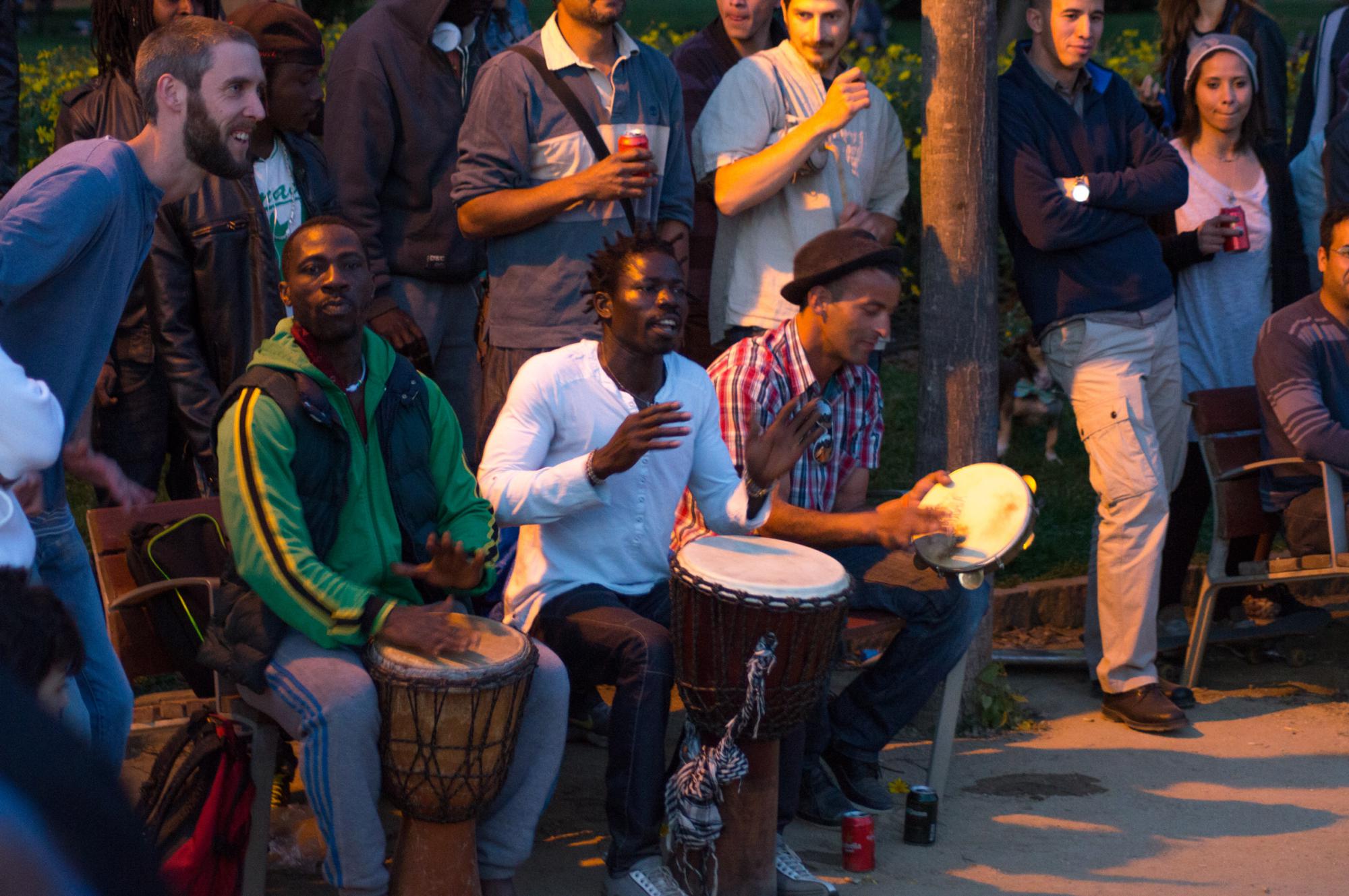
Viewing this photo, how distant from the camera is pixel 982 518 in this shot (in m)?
4.59

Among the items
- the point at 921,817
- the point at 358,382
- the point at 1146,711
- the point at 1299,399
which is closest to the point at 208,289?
the point at 358,382

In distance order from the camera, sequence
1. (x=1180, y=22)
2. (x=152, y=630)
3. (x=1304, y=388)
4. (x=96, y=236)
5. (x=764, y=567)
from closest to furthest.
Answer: (x=96, y=236)
(x=764, y=567)
(x=152, y=630)
(x=1304, y=388)
(x=1180, y=22)

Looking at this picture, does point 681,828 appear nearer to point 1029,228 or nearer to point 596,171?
point 596,171

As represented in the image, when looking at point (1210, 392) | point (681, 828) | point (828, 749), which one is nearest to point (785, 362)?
point (828, 749)

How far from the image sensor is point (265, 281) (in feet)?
15.8

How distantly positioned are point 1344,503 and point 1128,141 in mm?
1480

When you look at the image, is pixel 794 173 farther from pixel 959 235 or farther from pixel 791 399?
pixel 791 399

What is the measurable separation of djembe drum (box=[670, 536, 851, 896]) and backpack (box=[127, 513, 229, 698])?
1.19m

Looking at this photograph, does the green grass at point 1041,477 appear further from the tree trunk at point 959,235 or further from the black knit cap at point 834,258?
the black knit cap at point 834,258

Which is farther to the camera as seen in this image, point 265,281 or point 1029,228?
point 1029,228

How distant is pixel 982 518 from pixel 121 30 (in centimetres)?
289

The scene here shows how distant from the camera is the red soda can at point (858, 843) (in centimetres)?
446

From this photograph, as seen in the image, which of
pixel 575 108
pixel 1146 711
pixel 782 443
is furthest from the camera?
pixel 1146 711

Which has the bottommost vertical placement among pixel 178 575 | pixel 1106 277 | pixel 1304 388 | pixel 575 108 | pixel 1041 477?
pixel 1041 477
